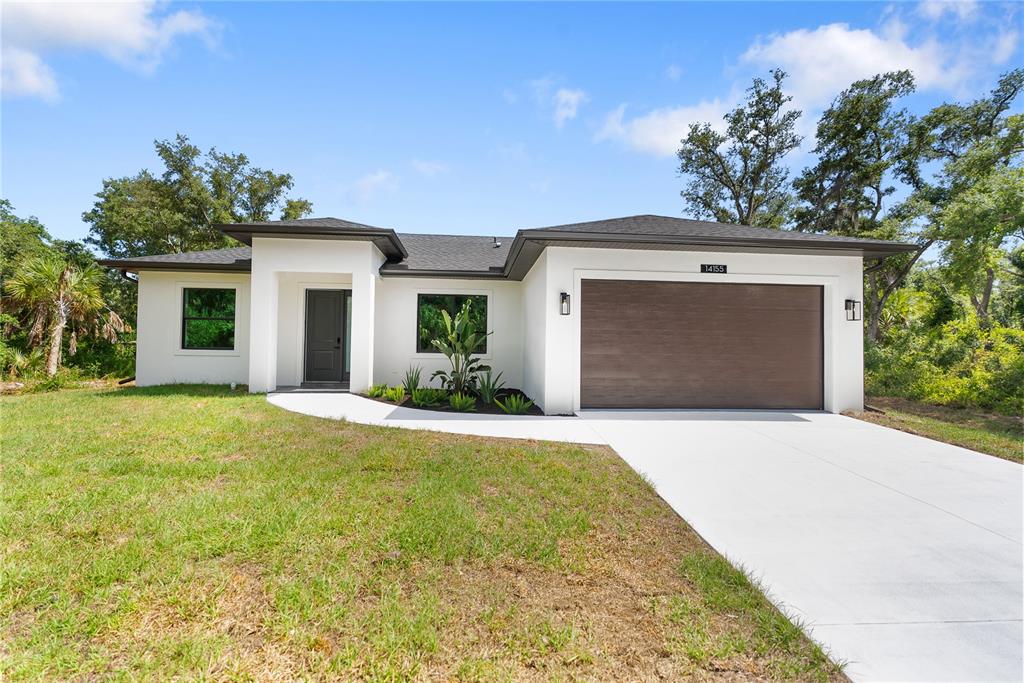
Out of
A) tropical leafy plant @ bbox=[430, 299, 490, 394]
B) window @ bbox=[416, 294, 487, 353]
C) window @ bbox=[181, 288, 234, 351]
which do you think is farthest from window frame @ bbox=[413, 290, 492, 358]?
window @ bbox=[181, 288, 234, 351]

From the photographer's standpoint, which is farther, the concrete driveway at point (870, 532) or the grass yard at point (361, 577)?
the concrete driveway at point (870, 532)

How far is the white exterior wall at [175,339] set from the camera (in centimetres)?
1130

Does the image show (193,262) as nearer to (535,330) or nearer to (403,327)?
(403,327)

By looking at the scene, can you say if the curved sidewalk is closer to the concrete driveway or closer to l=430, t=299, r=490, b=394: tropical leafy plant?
the concrete driveway

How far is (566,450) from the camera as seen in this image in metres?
5.69

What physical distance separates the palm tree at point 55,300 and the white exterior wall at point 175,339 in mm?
2851

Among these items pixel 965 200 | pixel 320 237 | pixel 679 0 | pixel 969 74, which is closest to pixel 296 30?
pixel 320 237

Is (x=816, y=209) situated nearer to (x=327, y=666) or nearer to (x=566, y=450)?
(x=566, y=450)

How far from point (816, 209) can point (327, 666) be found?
2596cm

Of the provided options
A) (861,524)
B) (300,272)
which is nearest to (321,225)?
(300,272)

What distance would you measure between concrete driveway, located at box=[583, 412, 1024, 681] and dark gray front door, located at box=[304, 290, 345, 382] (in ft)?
26.6

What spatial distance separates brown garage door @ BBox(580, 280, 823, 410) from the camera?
A: 8.74m

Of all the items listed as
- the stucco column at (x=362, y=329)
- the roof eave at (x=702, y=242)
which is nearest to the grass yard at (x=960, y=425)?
the roof eave at (x=702, y=242)

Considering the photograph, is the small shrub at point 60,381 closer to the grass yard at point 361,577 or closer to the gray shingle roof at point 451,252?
the grass yard at point 361,577
